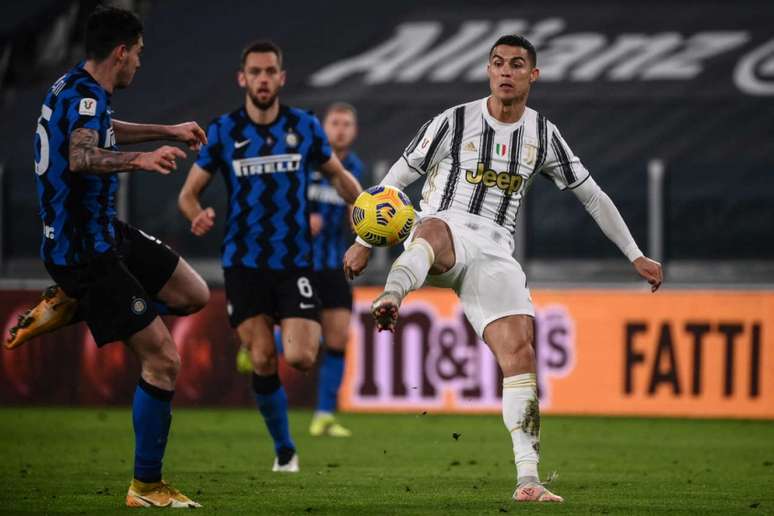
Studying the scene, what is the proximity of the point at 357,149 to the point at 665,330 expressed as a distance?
768 cm

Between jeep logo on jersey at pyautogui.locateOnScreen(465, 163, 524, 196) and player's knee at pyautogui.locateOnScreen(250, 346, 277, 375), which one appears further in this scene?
player's knee at pyautogui.locateOnScreen(250, 346, 277, 375)

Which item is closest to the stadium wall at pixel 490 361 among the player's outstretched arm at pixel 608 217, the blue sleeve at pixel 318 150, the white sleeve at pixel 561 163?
the blue sleeve at pixel 318 150

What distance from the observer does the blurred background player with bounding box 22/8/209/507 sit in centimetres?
586

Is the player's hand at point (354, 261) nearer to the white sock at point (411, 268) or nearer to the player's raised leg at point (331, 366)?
the white sock at point (411, 268)

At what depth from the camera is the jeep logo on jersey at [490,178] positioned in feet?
21.0

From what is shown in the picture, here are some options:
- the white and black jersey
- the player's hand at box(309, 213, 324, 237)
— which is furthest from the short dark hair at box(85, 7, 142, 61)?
the player's hand at box(309, 213, 324, 237)

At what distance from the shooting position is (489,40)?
64.5ft

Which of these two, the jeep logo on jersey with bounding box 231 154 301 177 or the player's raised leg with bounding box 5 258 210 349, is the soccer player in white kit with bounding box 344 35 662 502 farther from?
the jeep logo on jersey with bounding box 231 154 301 177

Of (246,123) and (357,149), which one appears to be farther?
(357,149)

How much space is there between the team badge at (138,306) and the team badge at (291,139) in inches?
86.7

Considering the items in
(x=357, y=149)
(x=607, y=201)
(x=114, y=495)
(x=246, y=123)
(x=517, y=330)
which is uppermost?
(x=357, y=149)

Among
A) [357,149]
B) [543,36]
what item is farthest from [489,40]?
[357,149]

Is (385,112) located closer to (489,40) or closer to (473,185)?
(489,40)

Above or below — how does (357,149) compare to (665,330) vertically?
above
